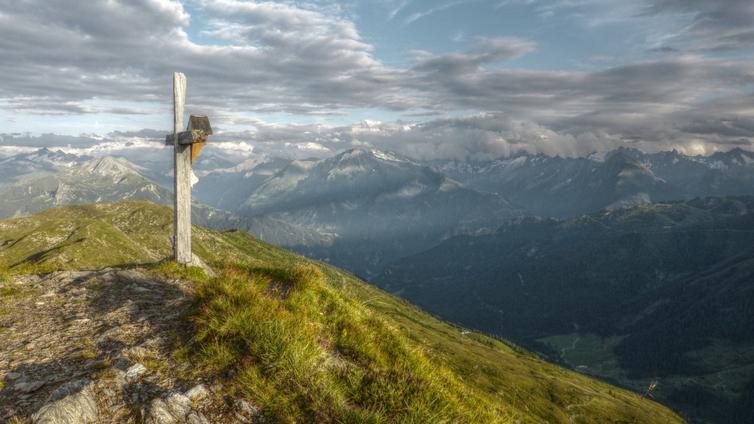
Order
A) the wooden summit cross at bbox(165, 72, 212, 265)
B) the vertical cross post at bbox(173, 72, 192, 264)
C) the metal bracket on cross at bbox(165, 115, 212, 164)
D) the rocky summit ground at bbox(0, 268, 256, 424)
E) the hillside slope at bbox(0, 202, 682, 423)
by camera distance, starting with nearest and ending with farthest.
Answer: the rocky summit ground at bbox(0, 268, 256, 424) < the hillside slope at bbox(0, 202, 682, 423) < the metal bracket on cross at bbox(165, 115, 212, 164) < the wooden summit cross at bbox(165, 72, 212, 265) < the vertical cross post at bbox(173, 72, 192, 264)

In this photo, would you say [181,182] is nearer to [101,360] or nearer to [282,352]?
[101,360]

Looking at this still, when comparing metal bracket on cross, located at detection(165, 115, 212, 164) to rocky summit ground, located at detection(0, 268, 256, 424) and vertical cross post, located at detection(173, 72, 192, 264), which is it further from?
rocky summit ground, located at detection(0, 268, 256, 424)

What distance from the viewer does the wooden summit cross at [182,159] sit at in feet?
56.2

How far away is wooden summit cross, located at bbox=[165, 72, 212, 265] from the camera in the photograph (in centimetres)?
1714

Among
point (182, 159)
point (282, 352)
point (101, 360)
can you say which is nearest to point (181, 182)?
point (182, 159)

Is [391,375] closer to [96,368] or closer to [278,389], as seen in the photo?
[278,389]

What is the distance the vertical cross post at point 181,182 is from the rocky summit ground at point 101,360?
118 inches

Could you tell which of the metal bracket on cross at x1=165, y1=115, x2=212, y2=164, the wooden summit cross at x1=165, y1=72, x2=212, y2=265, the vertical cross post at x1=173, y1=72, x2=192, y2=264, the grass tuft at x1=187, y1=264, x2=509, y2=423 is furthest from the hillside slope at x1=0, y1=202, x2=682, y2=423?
the metal bracket on cross at x1=165, y1=115, x2=212, y2=164

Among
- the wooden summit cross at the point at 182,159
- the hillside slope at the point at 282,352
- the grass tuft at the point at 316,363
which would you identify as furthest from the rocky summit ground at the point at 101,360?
the wooden summit cross at the point at 182,159

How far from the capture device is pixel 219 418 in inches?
318

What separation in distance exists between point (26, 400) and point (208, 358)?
342 cm

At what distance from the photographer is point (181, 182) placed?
18.1 meters

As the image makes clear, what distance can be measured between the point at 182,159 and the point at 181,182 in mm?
984

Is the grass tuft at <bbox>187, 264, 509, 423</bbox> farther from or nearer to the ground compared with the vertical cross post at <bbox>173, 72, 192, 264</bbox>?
nearer to the ground
